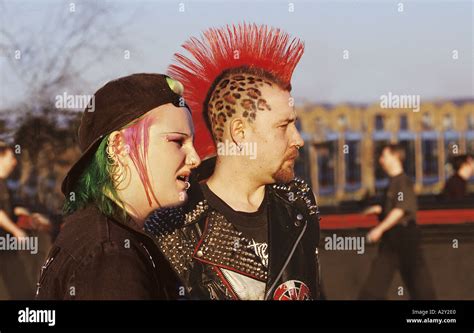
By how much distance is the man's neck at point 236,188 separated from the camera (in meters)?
4.51

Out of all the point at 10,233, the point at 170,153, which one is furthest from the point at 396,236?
the point at 10,233

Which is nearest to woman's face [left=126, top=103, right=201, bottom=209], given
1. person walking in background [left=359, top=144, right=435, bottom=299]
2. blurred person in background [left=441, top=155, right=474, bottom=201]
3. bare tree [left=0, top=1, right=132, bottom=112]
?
bare tree [left=0, top=1, right=132, bottom=112]

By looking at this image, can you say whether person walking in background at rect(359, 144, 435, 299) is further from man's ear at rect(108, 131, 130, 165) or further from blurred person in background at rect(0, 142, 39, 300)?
blurred person in background at rect(0, 142, 39, 300)

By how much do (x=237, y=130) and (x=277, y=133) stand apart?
221mm

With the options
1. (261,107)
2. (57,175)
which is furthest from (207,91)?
(57,175)

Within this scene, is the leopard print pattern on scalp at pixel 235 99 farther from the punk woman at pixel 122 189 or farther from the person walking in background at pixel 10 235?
the person walking in background at pixel 10 235

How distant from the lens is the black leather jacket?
4.41 meters

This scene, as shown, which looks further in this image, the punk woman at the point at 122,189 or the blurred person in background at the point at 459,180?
the blurred person in background at the point at 459,180

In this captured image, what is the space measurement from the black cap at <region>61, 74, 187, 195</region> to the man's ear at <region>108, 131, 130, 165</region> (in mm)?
52

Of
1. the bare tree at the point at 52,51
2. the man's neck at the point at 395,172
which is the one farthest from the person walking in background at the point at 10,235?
the man's neck at the point at 395,172

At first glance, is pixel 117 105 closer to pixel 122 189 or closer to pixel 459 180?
pixel 122 189

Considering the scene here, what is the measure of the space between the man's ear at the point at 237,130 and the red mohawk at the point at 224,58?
0.13 m

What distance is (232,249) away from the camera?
4.44 m
